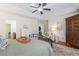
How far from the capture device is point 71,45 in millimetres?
1895

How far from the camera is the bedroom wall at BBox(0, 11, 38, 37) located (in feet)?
5.77

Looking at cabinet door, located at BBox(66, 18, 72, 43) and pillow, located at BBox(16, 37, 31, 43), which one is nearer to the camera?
pillow, located at BBox(16, 37, 31, 43)

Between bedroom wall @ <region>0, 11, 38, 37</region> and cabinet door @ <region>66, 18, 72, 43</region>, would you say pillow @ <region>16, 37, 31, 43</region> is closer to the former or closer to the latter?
bedroom wall @ <region>0, 11, 38, 37</region>

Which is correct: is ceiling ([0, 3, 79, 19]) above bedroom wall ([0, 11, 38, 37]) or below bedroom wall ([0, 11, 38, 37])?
above

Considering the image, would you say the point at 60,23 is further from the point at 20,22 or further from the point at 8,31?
the point at 8,31

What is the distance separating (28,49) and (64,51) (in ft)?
2.11

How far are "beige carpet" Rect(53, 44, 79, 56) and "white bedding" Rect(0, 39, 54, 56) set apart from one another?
0.10 meters

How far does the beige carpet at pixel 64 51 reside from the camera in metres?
1.80

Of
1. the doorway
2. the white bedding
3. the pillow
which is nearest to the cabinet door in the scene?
the white bedding

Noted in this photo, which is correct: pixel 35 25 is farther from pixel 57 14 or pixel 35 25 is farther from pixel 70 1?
pixel 70 1

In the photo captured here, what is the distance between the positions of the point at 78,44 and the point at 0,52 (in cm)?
137

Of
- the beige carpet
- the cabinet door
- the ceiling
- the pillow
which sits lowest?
the beige carpet

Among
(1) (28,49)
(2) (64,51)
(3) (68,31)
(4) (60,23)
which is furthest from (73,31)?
(1) (28,49)

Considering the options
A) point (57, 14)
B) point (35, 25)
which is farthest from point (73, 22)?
point (35, 25)
